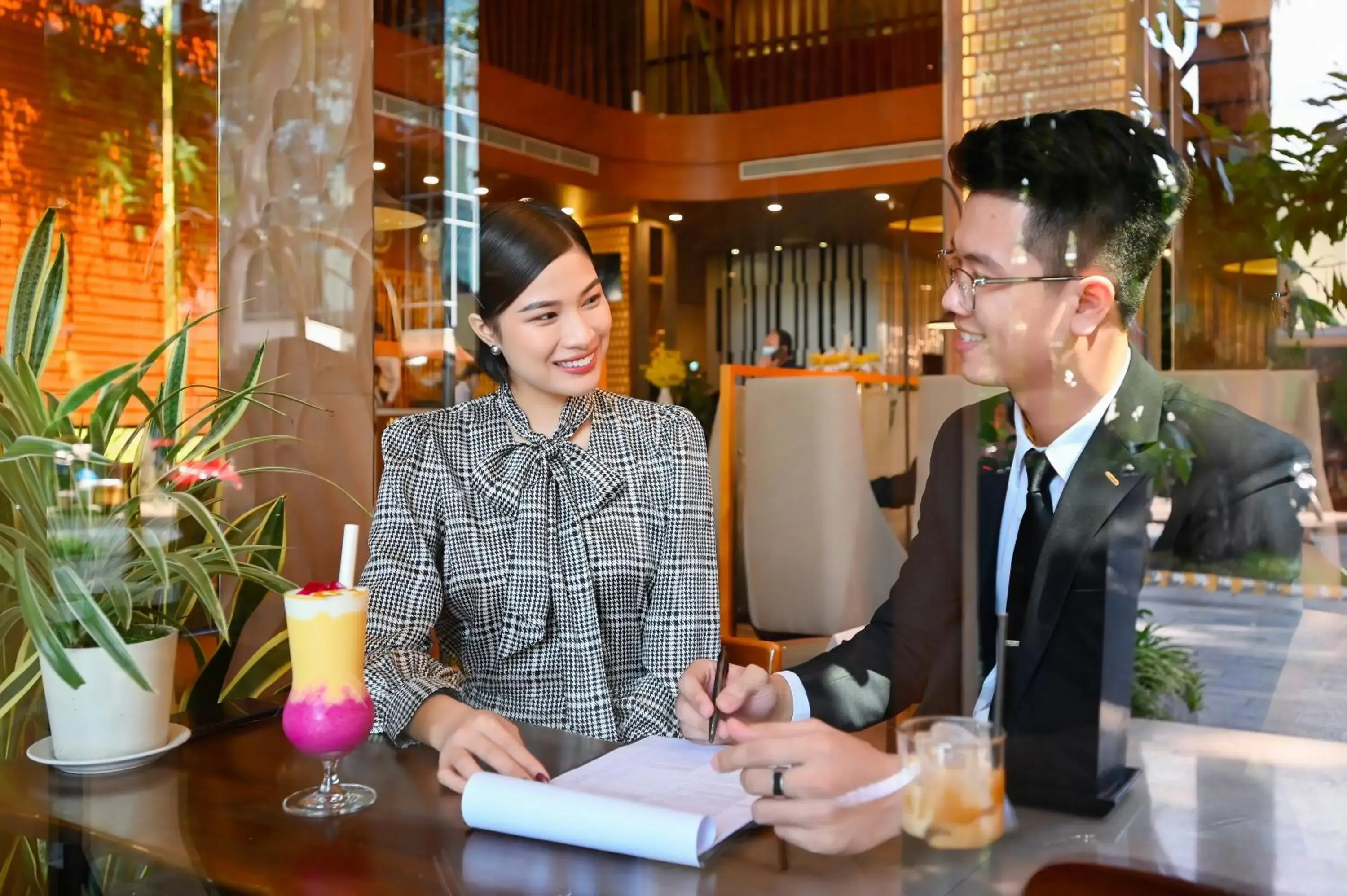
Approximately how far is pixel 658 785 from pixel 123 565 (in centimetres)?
61

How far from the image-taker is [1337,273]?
31.1 inches

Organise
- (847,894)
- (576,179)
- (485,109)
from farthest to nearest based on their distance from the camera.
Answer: (576,179), (485,109), (847,894)

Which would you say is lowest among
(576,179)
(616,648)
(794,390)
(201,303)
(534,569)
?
(616,648)

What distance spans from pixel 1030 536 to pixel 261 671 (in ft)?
3.78

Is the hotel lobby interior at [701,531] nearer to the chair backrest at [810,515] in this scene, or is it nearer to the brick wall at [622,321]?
the chair backrest at [810,515]

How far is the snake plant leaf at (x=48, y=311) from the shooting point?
130 centimetres

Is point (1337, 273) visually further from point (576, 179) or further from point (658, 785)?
point (576, 179)

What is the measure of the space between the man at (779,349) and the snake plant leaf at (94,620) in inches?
230

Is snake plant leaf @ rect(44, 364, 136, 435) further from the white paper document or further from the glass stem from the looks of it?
A: the white paper document

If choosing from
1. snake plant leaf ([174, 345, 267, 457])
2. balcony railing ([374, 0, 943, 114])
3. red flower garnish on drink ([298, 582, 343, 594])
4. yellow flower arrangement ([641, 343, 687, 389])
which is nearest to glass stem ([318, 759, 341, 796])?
red flower garnish on drink ([298, 582, 343, 594])

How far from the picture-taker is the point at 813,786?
0.79 m

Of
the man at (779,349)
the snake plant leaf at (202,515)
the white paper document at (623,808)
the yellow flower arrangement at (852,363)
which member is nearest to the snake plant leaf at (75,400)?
the snake plant leaf at (202,515)

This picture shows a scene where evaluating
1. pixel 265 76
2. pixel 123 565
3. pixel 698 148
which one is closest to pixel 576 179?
pixel 698 148

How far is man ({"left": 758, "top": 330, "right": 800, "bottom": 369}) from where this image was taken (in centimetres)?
695
